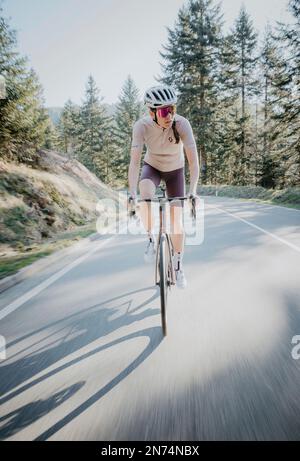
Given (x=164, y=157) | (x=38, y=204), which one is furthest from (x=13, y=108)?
(x=164, y=157)

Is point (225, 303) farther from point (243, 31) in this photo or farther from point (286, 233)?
point (243, 31)

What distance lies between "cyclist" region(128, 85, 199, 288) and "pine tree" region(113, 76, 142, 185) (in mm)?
48290

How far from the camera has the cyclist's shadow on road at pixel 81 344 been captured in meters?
2.42

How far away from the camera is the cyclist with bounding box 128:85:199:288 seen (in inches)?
151

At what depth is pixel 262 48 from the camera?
118 ft

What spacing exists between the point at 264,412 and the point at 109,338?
5.39 ft

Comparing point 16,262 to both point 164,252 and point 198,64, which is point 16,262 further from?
point 198,64

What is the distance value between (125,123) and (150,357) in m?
54.4

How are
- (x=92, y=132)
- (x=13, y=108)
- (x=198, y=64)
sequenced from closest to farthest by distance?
(x=13, y=108) < (x=198, y=64) < (x=92, y=132)

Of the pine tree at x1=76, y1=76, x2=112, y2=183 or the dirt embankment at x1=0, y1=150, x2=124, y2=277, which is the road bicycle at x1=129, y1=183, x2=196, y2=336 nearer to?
the dirt embankment at x1=0, y1=150, x2=124, y2=277

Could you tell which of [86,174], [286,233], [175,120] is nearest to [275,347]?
[175,120]

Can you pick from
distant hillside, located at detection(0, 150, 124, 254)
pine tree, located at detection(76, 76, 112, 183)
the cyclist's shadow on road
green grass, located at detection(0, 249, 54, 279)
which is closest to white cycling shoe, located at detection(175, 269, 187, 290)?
the cyclist's shadow on road

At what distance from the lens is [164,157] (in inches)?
170

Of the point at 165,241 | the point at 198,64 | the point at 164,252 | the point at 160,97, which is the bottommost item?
the point at 164,252
